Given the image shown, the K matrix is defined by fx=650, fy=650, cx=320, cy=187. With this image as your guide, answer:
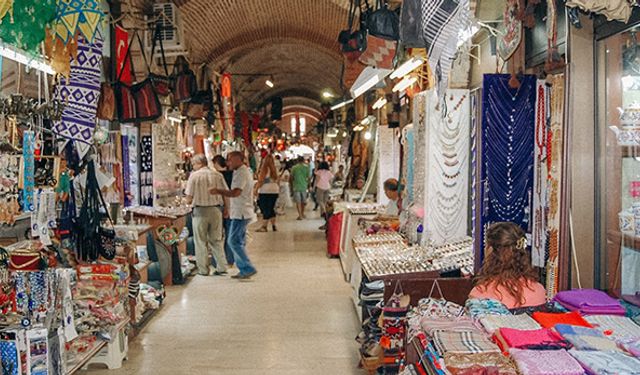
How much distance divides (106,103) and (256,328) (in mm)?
2572

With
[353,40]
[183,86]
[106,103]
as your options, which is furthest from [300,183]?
[353,40]

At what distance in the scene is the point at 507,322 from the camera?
2557 mm

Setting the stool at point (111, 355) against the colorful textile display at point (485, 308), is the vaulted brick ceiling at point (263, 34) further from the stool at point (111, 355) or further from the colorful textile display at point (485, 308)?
the colorful textile display at point (485, 308)

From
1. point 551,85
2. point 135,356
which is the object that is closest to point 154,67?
point 135,356

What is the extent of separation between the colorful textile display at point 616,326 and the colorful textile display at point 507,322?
25cm

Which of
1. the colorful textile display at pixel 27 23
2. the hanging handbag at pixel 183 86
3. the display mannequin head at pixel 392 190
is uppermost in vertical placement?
the hanging handbag at pixel 183 86

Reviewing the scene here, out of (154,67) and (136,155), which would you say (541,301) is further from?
(154,67)

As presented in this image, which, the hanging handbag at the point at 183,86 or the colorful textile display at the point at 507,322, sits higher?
the hanging handbag at the point at 183,86

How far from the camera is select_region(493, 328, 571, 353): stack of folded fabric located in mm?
2271

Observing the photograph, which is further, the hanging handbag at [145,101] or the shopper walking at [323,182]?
the shopper walking at [323,182]

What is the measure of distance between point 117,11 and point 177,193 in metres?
3.56

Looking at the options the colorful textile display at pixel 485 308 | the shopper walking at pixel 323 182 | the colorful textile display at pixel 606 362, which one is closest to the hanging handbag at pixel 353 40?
the colorful textile display at pixel 485 308

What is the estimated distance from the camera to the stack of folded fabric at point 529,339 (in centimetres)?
227

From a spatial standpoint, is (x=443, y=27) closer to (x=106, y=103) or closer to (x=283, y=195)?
(x=106, y=103)
